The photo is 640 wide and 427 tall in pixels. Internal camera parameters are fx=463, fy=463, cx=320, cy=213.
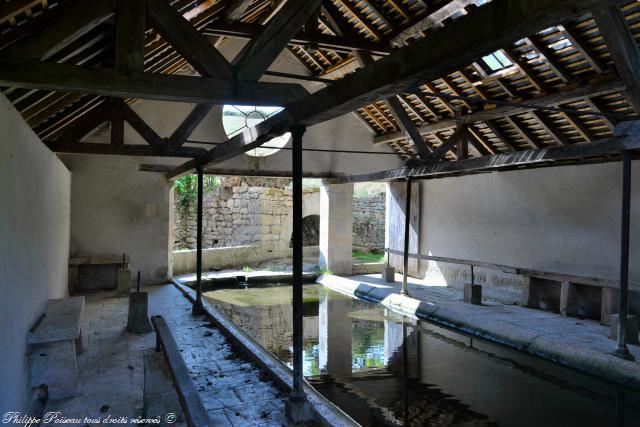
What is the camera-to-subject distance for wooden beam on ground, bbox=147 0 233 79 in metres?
2.96

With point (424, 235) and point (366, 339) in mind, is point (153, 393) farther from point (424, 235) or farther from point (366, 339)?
point (424, 235)

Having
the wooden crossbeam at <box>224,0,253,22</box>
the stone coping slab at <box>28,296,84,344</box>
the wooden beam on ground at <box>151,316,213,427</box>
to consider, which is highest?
the wooden crossbeam at <box>224,0,253,22</box>

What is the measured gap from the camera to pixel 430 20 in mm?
6613

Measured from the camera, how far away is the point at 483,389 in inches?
177

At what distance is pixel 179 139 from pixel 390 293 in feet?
14.9

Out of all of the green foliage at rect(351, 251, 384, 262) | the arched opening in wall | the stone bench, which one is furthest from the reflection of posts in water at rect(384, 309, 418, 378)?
the arched opening in wall

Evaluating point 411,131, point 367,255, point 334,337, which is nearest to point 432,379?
point 334,337

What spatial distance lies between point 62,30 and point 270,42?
4.24 ft

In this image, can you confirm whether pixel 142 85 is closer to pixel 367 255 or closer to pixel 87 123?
pixel 87 123

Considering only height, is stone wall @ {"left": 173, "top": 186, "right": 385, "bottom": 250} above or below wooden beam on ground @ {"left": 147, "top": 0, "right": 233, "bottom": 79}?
below

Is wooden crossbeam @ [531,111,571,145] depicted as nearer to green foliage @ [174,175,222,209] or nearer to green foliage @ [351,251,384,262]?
green foliage @ [351,251,384,262]

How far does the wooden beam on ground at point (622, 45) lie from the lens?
470 centimetres

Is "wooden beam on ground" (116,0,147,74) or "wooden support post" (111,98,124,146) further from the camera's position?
"wooden support post" (111,98,124,146)

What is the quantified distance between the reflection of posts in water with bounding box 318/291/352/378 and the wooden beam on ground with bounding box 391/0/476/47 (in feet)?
14.7
